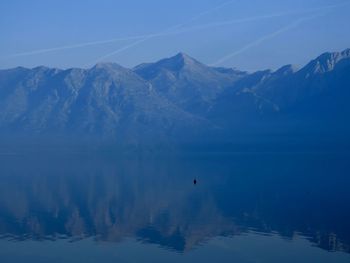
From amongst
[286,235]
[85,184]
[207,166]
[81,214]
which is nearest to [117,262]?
[286,235]

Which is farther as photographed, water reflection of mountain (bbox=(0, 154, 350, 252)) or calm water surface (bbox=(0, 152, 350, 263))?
water reflection of mountain (bbox=(0, 154, 350, 252))

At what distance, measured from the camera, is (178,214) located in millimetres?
82500

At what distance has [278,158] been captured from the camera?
170250 millimetres

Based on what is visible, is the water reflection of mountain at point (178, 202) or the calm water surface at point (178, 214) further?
the water reflection of mountain at point (178, 202)

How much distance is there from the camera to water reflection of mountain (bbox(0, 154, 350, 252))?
7138 cm

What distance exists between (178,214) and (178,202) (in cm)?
989

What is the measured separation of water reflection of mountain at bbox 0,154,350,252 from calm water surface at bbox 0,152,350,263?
0.50 feet

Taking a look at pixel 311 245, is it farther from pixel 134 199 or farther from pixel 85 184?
pixel 85 184

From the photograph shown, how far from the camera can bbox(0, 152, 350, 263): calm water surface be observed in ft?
A: 203

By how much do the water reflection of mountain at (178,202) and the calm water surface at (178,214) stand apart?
15cm

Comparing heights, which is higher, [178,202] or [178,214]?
[178,202]

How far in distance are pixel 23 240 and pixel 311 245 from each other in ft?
105

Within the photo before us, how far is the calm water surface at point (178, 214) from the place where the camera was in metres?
61.9

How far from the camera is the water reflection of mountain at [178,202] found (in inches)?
2810
